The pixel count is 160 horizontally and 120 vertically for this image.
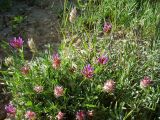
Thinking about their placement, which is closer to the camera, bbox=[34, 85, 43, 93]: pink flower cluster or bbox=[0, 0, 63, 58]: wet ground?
bbox=[34, 85, 43, 93]: pink flower cluster

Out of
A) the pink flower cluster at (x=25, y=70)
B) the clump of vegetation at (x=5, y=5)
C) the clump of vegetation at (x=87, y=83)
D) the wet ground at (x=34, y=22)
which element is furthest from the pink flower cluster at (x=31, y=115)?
the clump of vegetation at (x=5, y=5)

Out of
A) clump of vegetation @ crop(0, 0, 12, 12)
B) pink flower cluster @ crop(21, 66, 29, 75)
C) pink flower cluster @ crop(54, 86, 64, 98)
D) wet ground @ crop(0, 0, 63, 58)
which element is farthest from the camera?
clump of vegetation @ crop(0, 0, 12, 12)

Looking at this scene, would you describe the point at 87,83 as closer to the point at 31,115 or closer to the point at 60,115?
the point at 60,115

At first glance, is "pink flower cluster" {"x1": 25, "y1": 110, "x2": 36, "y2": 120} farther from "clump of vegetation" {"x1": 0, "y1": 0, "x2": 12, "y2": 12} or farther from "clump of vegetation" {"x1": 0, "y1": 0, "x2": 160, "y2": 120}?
"clump of vegetation" {"x1": 0, "y1": 0, "x2": 12, "y2": 12}

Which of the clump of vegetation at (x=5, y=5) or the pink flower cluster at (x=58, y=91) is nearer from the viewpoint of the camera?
the pink flower cluster at (x=58, y=91)

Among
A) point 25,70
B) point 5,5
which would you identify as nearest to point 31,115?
point 25,70

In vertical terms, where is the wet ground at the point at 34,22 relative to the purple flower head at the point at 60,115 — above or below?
above

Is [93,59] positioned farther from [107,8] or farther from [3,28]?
[3,28]

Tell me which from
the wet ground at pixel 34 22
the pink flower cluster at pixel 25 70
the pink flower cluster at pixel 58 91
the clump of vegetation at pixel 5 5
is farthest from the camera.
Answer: the clump of vegetation at pixel 5 5

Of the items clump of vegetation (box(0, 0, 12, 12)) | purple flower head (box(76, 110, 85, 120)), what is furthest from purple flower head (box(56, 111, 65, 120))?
clump of vegetation (box(0, 0, 12, 12))

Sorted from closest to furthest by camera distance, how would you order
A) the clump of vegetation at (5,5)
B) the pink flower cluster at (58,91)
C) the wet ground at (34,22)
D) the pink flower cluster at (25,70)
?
the pink flower cluster at (58,91), the pink flower cluster at (25,70), the wet ground at (34,22), the clump of vegetation at (5,5)

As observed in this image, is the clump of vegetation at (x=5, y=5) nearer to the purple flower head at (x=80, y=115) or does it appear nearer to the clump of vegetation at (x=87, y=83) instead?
the clump of vegetation at (x=87, y=83)

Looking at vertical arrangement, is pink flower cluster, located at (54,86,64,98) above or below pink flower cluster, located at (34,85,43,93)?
above

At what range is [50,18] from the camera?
4.04 metres
